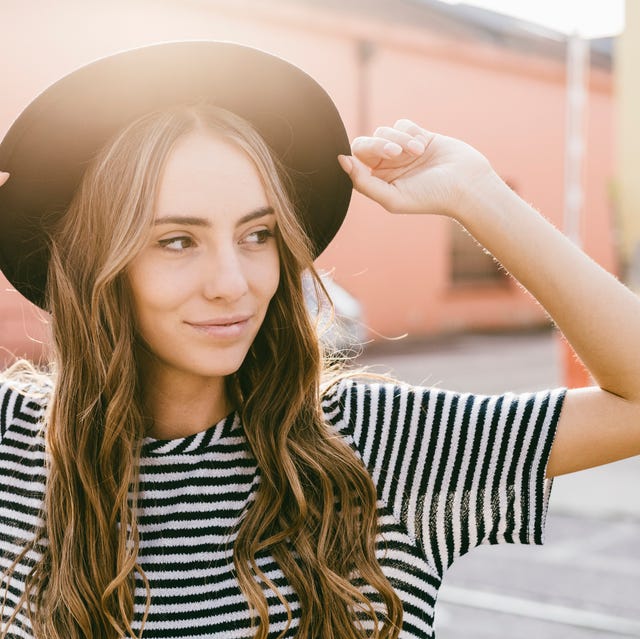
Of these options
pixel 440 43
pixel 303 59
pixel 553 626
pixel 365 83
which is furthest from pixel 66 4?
pixel 553 626

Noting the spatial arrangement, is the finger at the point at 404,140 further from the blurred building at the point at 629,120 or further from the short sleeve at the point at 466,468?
the blurred building at the point at 629,120

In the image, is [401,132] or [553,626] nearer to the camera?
[401,132]

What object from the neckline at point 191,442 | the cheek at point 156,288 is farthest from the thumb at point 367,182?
the neckline at point 191,442

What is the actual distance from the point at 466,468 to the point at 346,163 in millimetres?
622

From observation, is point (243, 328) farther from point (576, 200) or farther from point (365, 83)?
point (365, 83)

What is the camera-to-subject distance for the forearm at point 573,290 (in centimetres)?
175

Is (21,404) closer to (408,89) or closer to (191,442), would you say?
(191,442)

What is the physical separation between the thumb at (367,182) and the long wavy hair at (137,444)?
132 millimetres

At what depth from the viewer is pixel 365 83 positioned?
621 inches

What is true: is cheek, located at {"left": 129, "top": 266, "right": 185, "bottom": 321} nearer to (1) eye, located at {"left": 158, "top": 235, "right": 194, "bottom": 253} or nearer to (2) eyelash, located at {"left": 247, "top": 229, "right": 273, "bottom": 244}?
(1) eye, located at {"left": 158, "top": 235, "right": 194, "bottom": 253}

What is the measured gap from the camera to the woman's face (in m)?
1.76

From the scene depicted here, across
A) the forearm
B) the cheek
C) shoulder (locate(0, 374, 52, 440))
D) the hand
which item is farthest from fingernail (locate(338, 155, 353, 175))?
shoulder (locate(0, 374, 52, 440))

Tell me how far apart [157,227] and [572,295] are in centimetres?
74

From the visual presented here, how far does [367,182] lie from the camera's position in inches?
74.7
